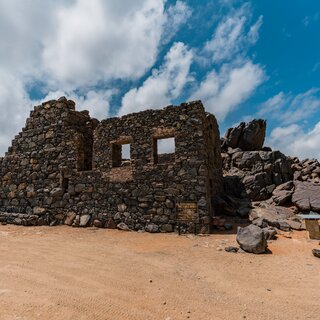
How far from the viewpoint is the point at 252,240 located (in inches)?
279

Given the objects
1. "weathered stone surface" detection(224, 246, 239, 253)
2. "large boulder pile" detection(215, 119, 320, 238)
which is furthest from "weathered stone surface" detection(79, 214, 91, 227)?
"weathered stone surface" detection(224, 246, 239, 253)

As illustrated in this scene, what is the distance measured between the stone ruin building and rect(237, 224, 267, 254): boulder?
2.03 metres


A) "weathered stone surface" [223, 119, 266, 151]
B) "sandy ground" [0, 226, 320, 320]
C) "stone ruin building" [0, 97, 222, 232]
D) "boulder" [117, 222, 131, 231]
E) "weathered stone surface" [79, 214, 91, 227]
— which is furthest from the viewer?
"weathered stone surface" [223, 119, 266, 151]

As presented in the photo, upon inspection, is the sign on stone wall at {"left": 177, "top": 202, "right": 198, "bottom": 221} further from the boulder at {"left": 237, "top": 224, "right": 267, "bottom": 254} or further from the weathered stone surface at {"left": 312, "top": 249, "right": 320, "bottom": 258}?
the weathered stone surface at {"left": 312, "top": 249, "right": 320, "bottom": 258}

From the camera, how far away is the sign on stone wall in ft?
31.2

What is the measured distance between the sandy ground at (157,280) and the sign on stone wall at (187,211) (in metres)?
1.24

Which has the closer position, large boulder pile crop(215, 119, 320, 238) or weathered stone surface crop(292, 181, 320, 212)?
large boulder pile crop(215, 119, 320, 238)

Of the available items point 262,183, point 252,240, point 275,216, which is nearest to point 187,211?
point 252,240

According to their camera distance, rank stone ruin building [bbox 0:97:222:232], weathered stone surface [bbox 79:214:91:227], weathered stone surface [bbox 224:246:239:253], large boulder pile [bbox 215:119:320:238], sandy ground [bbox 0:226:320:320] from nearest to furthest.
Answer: sandy ground [bbox 0:226:320:320] < weathered stone surface [bbox 224:246:239:253] < stone ruin building [bbox 0:97:222:232] < weathered stone surface [bbox 79:214:91:227] < large boulder pile [bbox 215:119:320:238]

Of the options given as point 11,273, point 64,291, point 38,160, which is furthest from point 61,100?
point 64,291

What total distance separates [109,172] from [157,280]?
690 cm

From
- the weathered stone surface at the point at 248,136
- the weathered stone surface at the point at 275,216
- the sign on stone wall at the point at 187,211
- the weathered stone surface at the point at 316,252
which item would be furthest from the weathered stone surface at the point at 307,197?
the weathered stone surface at the point at 316,252

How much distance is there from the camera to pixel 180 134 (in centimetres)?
1034

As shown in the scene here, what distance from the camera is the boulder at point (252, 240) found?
271 inches
